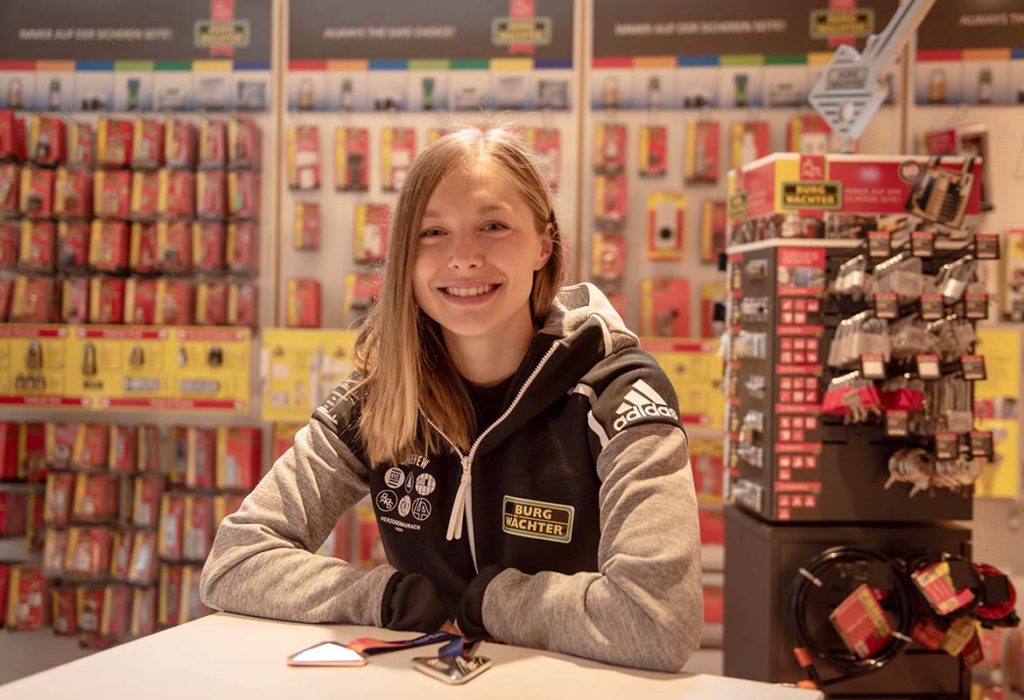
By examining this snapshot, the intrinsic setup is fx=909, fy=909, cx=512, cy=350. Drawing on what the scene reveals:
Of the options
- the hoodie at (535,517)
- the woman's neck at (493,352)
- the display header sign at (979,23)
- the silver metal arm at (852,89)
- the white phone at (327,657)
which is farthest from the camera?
the display header sign at (979,23)

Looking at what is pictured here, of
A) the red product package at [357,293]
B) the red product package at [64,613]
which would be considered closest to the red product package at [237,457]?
the red product package at [357,293]

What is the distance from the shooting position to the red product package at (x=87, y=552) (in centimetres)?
460

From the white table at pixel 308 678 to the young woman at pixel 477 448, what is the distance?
13 centimetres

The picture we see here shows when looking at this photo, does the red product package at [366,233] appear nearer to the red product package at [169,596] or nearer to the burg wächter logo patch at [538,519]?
the red product package at [169,596]

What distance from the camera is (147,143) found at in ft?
15.1

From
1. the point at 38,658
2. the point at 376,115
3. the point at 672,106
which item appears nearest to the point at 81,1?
the point at 376,115

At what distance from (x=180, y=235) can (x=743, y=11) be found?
2998mm

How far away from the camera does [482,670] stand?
123cm

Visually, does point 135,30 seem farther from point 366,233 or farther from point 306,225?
point 366,233

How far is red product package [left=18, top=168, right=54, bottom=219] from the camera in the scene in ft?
15.2

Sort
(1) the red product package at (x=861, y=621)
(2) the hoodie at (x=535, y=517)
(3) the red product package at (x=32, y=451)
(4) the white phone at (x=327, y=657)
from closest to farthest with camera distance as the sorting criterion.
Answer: (4) the white phone at (x=327, y=657) < (2) the hoodie at (x=535, y=517) < (1) the red product package at (x=861, y=621) < (3) the red product package at (x=32, y=451)

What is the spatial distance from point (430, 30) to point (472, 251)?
11.0ft

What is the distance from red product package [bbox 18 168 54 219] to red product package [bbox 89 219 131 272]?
28 centimetres

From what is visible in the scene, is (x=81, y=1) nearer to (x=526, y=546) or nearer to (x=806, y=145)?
(x=806, y=145)
